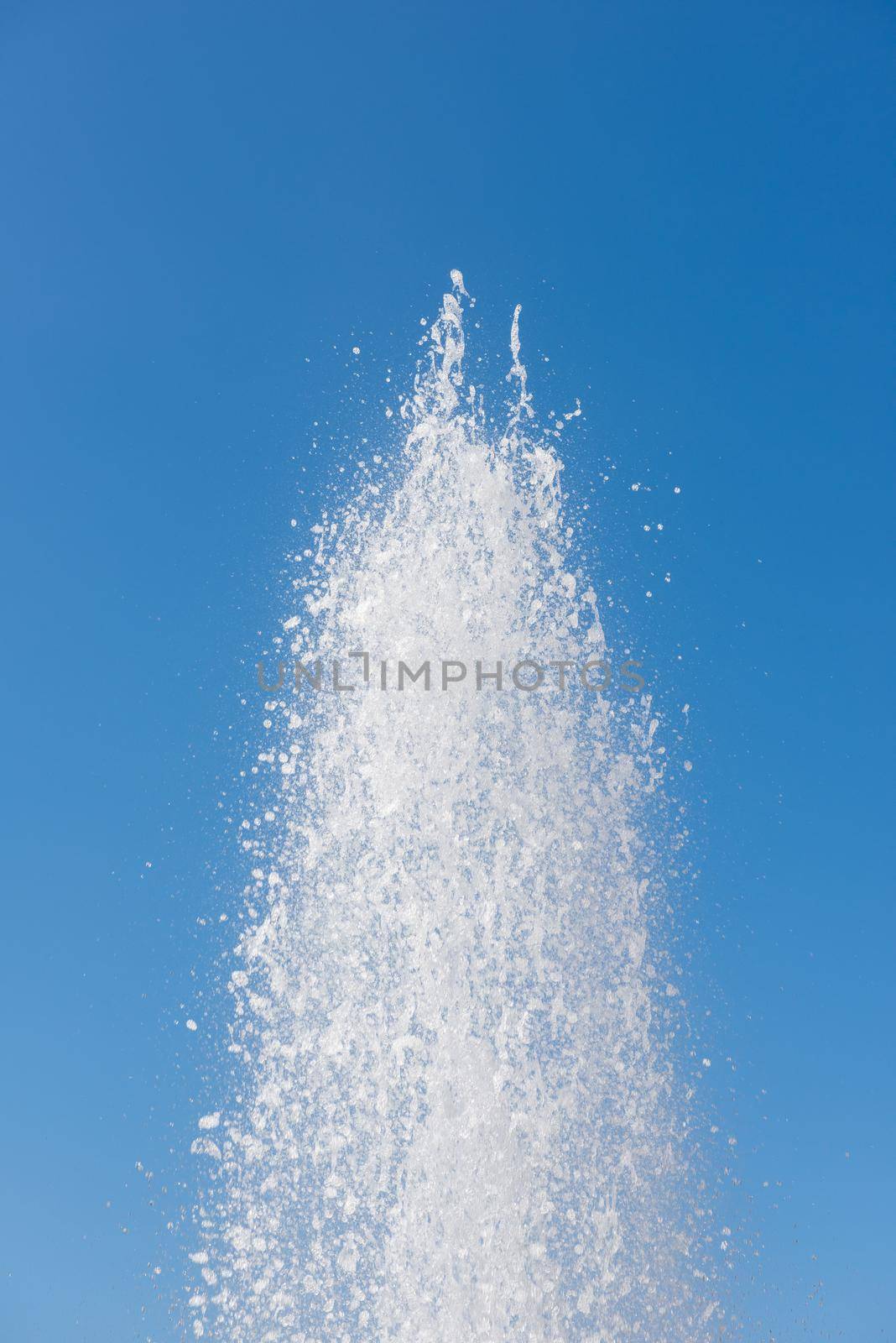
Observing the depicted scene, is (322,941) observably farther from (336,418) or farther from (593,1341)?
(336,418)

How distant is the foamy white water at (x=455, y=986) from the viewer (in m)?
3.87

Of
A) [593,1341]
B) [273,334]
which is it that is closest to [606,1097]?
[593,1341]

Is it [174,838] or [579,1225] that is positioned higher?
[174,838]

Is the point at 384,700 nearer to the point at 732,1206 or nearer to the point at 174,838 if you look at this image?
the point at 174,838

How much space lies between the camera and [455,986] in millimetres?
4066

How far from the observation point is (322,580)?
473cm

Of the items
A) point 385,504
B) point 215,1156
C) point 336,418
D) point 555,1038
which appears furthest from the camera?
point 336,418

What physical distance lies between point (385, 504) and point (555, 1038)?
208cm

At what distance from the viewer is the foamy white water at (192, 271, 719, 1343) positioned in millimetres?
3869

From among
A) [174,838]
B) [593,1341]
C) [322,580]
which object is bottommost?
[593,1341]

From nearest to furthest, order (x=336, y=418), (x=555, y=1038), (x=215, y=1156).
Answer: (x=555, y=1038) < (x=215, y=1156) < (x=336, y=418)

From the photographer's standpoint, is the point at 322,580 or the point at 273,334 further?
the point at 273,334

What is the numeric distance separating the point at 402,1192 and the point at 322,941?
87 centimetres

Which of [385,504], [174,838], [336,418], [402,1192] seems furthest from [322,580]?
[402,1192]
